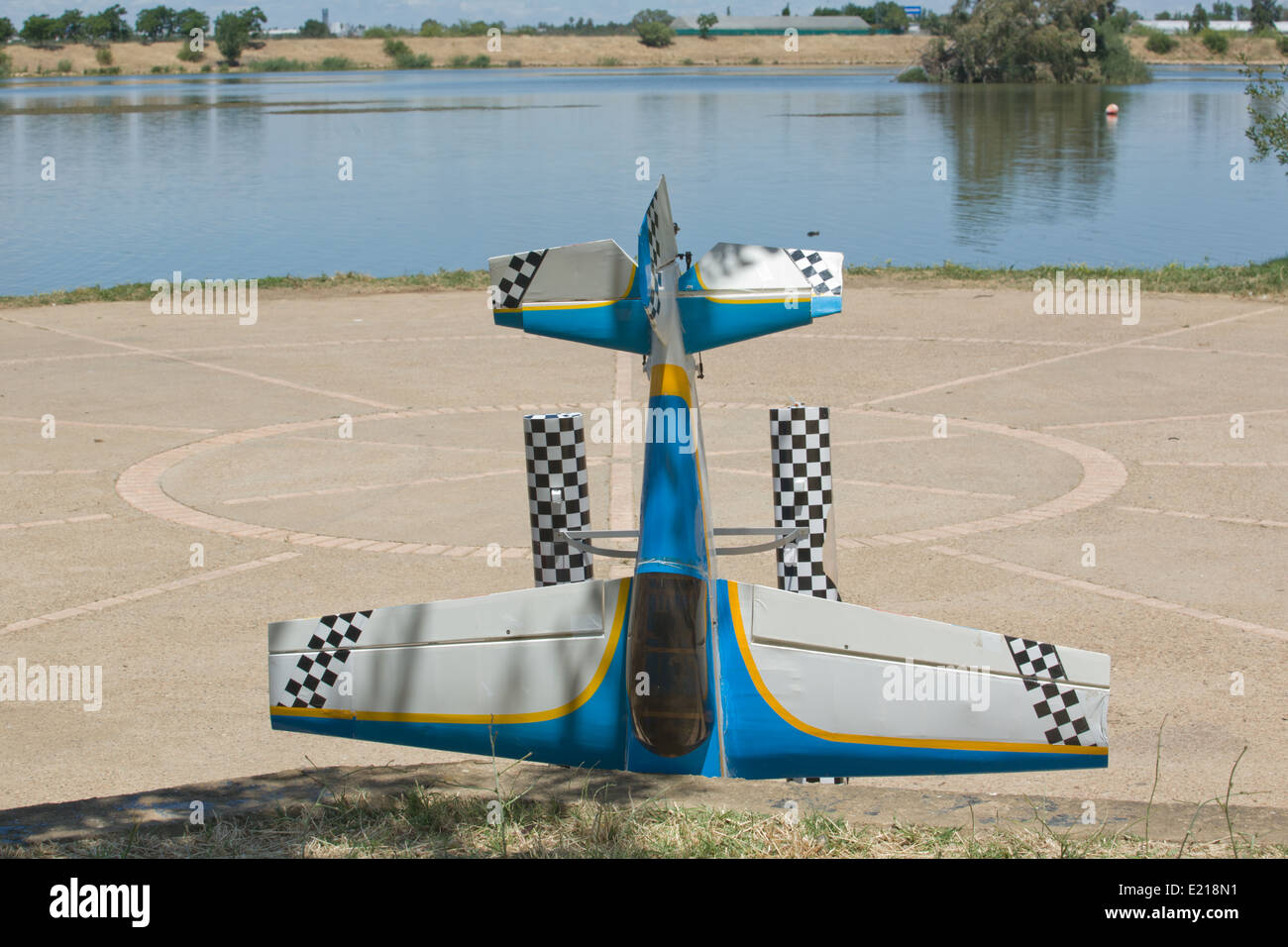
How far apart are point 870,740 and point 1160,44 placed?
547 feet

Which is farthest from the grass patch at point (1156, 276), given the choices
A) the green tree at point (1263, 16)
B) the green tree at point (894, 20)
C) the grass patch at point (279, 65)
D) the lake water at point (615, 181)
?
the green tree at point (894, 20)

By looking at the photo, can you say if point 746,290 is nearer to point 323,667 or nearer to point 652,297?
point 652,297

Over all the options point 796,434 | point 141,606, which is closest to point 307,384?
point 141,606

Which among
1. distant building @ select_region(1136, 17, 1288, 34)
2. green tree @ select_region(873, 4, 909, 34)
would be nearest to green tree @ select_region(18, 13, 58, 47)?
green tree @ select_region(873, 4, 909, 34)

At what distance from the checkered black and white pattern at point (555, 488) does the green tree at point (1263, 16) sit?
157258mm

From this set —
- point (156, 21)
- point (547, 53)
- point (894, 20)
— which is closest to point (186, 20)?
point (156, 21)

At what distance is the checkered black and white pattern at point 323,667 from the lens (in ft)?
19.5

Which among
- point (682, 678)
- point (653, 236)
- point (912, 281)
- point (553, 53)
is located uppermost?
point (553, 53)

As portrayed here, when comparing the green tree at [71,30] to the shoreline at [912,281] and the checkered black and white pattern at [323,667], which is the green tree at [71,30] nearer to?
the shoreline at [912,281]

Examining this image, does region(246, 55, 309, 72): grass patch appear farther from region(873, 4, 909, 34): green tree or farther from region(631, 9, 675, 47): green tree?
region(873, 4, 909, 34): green tree

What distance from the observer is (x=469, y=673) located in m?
5.96

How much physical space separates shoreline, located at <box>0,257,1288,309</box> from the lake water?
17.2 ft

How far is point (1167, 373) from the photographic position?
685 inches
